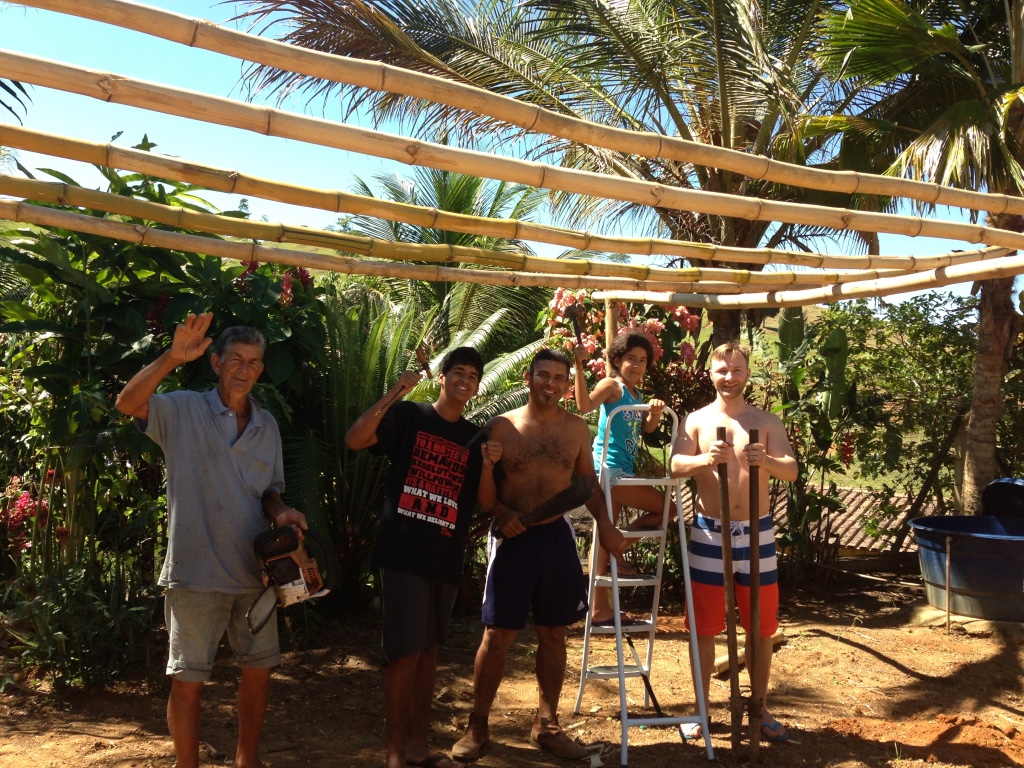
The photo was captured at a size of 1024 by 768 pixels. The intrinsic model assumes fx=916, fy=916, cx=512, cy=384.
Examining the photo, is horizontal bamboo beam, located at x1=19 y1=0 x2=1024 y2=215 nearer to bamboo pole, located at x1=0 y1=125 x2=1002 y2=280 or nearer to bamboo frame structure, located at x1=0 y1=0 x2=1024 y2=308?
bamboo frame structure, located at x1=0 y1=0 x2=1024 y2=308

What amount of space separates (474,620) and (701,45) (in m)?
6.07

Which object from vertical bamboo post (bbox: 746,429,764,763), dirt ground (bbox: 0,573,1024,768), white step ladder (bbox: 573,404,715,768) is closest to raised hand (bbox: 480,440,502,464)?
white step ladder (bbox: 573,404,715,768)

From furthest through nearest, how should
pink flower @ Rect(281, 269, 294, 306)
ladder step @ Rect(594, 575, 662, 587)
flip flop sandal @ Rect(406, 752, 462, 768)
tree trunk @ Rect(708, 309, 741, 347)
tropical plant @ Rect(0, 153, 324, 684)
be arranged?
tree trunk @ Rect(708, 309, 741, 347) < pink flower @ Rect(281, 269, 294, 306) < tropical plant @ Rect(0, 153, 324, 684) < ladder step @ Rect(594, 575, 662, 587) < flip flop sandal @ Rect(406, 752, 462, 768)

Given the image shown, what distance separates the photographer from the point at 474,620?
7.04 m

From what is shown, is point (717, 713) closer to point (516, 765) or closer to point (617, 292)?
point (516, 765)

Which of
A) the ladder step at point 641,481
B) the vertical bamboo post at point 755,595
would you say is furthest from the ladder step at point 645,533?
the vertical bamboo post at point 755,595

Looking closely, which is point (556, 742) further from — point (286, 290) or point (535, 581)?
point (286, 290)

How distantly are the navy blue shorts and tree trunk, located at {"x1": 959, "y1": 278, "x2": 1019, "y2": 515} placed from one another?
4944mm

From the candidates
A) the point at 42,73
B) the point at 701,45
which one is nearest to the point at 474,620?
the point at 42,73

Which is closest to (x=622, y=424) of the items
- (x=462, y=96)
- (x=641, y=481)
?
(x=641, y=481)

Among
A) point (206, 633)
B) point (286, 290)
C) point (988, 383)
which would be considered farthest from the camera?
point (988, 383)

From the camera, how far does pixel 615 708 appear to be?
5352 mm

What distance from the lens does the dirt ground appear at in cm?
456

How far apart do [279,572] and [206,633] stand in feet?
1.31
